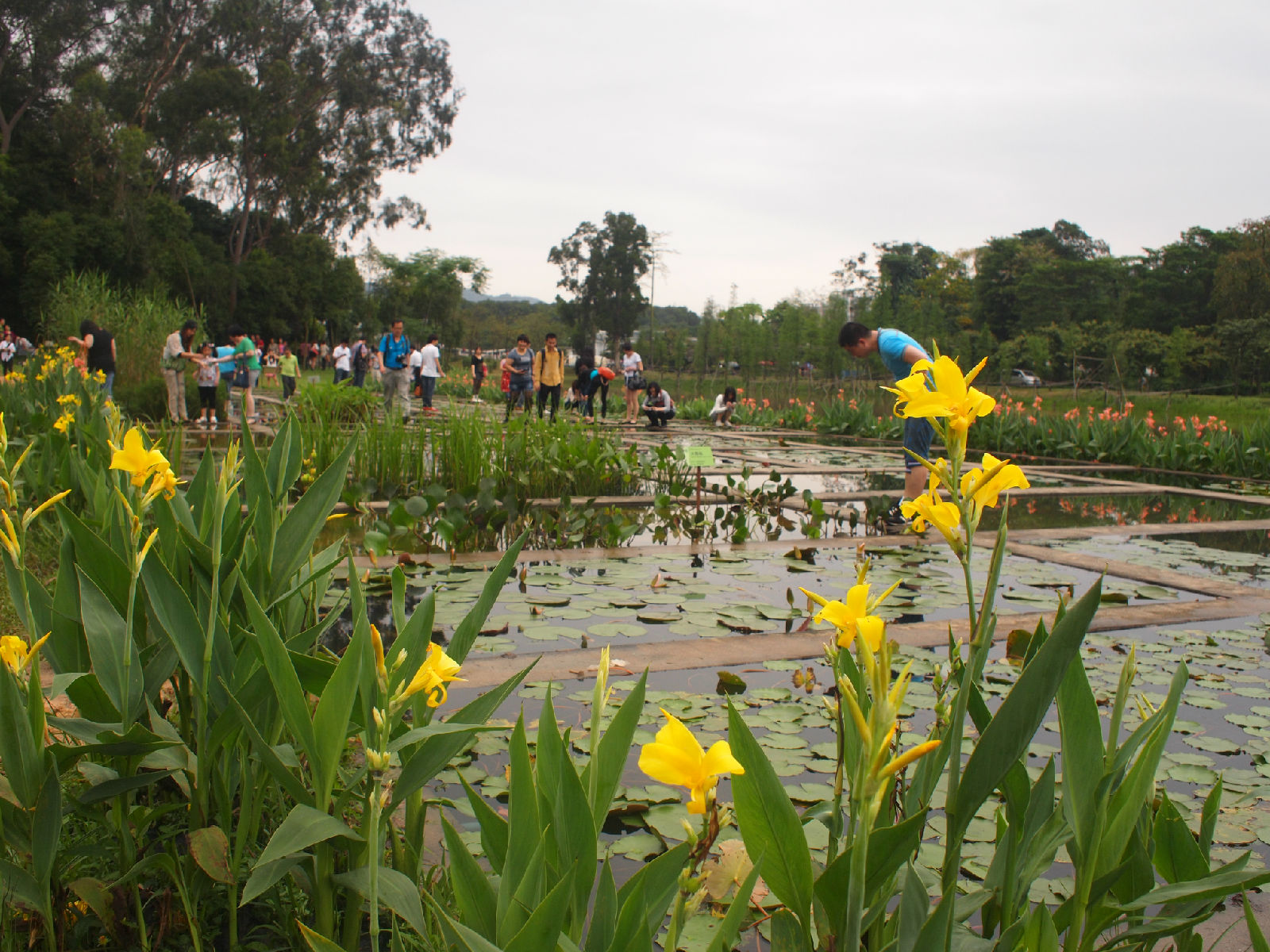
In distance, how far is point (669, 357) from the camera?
40.7 meters

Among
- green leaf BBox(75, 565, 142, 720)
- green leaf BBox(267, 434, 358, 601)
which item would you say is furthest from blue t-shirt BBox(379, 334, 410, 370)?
green leaf BBox(75, 565, 142, 720)

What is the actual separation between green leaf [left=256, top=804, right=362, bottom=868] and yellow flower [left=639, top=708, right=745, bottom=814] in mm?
465

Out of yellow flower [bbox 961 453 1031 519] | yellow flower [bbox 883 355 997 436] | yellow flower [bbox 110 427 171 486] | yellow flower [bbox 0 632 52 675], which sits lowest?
yellow flower [bbox 0 632 52 675]

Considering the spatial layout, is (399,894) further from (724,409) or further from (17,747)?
(724,409)

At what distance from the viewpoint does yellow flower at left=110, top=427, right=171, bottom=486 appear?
3.69ft

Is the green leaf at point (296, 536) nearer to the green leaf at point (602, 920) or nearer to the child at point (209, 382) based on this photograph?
the green leaf at point (602, 920)

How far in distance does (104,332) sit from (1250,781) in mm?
10728

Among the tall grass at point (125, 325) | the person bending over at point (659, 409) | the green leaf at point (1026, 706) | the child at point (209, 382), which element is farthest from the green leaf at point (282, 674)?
the person bending over at point (659, 409)

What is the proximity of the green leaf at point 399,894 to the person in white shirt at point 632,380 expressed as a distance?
1351cm

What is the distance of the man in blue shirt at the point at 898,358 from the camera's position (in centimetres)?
504

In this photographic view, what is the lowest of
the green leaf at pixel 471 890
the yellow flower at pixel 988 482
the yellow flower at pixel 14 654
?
the green leaf at pixel 471 890

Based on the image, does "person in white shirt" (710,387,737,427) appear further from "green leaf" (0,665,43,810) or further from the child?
"green leaf" (0,665,43,810)

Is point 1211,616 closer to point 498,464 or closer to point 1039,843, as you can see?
point 1039,843

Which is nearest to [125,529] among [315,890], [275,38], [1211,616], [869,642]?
[315,890]
